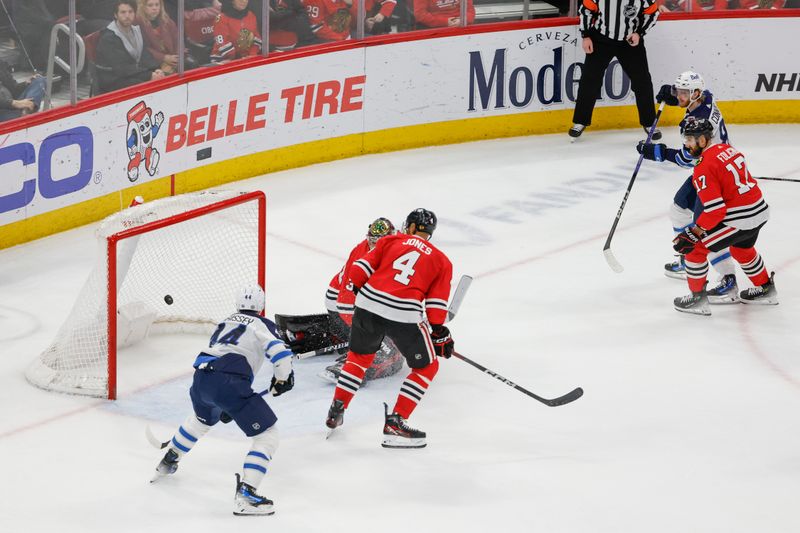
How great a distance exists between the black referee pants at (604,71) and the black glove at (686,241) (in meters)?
3.37

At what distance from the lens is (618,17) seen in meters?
9.58

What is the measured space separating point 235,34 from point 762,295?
147 inches

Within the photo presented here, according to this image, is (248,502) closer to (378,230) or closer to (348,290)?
(348,290)

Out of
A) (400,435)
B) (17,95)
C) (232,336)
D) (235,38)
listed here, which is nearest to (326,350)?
(400,435)

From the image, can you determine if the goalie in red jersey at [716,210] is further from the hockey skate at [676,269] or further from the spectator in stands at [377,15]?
the spectator in stands at [377,15]

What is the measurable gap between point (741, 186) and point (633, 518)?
239 centimetres

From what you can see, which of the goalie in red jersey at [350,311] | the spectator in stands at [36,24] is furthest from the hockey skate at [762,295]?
the spectator in stands at [36,24]

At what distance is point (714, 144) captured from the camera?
6738 mm

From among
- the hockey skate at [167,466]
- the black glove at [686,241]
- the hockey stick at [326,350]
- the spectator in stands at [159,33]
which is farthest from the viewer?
the spectator in stands at [159,33]

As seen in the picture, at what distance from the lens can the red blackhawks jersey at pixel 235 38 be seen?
27.9 feet

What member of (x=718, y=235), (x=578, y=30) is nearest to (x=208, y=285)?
(x=718, y=235)

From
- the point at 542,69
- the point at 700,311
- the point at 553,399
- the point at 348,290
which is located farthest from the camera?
the point at 542,69

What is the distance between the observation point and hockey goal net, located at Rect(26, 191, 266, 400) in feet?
18.5

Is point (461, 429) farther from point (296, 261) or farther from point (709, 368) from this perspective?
point (296, 261)
